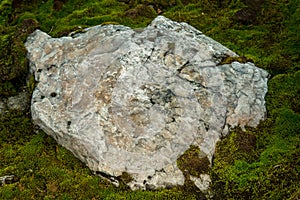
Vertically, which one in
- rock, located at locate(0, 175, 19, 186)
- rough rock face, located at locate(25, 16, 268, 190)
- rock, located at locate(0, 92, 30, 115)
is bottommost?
rock, located at locate(0, 92, 30, 115)

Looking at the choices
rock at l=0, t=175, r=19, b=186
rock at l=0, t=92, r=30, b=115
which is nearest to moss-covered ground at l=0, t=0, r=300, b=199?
rock at l=0, t=175, r=19, b=186

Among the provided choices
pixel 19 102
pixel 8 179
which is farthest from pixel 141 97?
pixel 19 102

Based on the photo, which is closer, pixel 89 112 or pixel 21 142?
pixel 89 112

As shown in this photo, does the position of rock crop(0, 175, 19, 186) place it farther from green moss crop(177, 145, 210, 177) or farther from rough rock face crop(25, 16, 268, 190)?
green moss crop(177, 145, 210, 177)

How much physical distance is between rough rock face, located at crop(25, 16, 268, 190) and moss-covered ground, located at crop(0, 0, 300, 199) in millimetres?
385

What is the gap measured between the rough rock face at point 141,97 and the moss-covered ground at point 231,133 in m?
0.39

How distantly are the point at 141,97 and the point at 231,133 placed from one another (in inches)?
105

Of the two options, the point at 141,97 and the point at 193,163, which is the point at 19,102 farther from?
the point at 193,163

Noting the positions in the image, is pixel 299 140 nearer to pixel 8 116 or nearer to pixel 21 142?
pixel 21 142

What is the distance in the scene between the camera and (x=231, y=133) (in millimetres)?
11578

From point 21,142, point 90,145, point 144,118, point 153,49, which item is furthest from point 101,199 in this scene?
point 153,49

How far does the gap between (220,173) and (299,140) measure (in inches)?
93.7

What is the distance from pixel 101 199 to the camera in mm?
10078

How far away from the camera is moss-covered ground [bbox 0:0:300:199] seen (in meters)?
10.2
